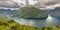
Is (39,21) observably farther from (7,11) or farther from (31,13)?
(7,11)

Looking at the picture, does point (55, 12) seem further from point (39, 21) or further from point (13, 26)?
point (13, 26)

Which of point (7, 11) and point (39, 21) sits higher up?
point (7, 11)

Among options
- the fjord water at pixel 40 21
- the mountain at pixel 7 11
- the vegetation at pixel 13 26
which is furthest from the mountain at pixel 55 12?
the mountain at pixel 7 11

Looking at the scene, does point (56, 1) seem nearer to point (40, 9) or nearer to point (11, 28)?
point (40, 9)

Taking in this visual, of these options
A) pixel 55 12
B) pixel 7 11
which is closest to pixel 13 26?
pixel 7 11

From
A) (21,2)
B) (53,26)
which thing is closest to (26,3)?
(21,2)

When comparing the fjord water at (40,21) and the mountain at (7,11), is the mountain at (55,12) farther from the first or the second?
the mountain at (7,11)

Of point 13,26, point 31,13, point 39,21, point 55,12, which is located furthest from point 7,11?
point 55,12

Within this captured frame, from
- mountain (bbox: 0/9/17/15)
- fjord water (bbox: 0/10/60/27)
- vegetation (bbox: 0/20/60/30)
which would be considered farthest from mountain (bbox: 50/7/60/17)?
mountain (bbox: 0/9/17/15)

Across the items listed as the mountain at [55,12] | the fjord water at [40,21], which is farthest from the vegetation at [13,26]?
the mountain at [55,12]

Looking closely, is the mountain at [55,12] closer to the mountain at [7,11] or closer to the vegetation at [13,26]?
the vegetation at [13,26]

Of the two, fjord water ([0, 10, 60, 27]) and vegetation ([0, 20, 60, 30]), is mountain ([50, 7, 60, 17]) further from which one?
vegetation ([0, 20, 60, 30])

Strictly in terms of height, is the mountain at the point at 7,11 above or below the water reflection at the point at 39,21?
above
